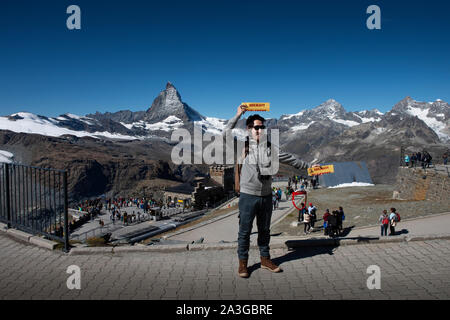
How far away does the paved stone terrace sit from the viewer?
4305 millimetres

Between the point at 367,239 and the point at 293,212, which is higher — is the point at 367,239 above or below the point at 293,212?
above

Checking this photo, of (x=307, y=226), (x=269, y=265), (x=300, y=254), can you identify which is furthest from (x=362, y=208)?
(x=269, y=265)

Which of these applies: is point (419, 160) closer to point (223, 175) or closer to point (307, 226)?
point (307, 226)

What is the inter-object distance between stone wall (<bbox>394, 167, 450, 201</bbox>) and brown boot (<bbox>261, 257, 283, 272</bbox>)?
1884 centimetres

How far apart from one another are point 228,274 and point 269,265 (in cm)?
71

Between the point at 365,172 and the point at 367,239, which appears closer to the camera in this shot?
the point at 367,239

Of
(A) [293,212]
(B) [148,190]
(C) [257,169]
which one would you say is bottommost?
(B) [148,190]

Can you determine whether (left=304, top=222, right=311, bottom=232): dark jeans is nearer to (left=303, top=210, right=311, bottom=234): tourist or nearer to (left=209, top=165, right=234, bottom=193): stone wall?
(left=303, top=210, right=311, bottom=234): tourist

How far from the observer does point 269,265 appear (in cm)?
499
